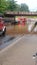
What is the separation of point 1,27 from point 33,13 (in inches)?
2839

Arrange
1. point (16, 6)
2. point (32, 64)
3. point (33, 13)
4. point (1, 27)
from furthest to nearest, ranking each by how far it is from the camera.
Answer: point (16, 6)
point (33, 13)
point (1, 27)
point (32, 64)

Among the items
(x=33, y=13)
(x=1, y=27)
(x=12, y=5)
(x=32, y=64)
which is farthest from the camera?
(x=12, y=5)

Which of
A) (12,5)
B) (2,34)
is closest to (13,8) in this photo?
(12,5)

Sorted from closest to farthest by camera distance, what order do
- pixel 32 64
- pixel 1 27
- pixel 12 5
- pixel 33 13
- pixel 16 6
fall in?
pixel 32 64 → pixel 1 27 → pixel 33 13 → pixel 12 5 → pixel 16 6

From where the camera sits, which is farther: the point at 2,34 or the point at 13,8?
the point at 13,8

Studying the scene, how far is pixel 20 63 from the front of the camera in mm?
9648

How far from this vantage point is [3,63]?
381 inches

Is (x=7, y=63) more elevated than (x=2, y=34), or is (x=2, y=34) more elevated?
(x=7, y=63)

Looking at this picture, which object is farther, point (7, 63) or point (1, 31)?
point (1, 31)

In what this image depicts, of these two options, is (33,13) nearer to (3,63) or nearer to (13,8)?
(13,8)

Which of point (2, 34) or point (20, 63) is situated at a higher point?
point (20, 63)

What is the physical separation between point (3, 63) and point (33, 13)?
88573 mm

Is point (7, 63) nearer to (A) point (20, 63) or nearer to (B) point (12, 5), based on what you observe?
(A) point (20, 63)

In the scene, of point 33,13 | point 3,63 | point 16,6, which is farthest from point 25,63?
point 16,6
